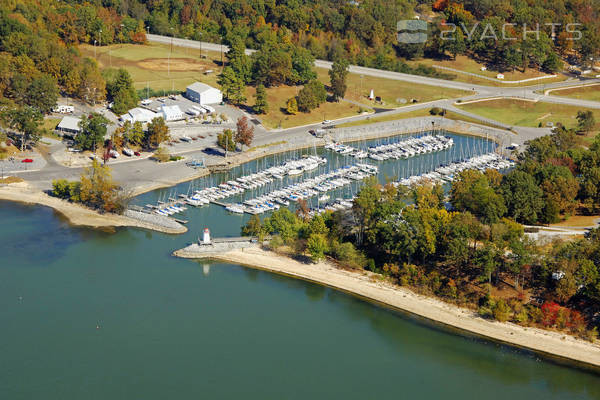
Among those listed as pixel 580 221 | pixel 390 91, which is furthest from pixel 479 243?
pixel 390 91

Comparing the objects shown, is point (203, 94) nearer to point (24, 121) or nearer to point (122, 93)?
point (122, 93)

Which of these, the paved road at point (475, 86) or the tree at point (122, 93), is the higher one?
the paved road at point (475, 86)

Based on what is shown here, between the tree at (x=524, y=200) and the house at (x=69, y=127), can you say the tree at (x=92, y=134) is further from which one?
the tree at (x=524, y=200)

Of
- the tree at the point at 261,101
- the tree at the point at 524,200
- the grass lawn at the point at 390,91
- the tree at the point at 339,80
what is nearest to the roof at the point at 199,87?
the tree at the point at 261,101

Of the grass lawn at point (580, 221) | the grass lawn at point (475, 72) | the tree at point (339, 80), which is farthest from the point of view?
the grass lawn at point (475, 72)

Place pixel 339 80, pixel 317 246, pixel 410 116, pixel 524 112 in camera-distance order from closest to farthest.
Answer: pixel 317 246 → pixel 410 116 → pixel 339 80 → pixel 524 112

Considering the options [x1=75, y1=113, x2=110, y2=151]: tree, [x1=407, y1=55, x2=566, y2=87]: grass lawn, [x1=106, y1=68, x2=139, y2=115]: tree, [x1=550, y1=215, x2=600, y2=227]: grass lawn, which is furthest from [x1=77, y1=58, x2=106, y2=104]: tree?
[x1=550, y1=215, x2=600, y2=227]: grass lawn

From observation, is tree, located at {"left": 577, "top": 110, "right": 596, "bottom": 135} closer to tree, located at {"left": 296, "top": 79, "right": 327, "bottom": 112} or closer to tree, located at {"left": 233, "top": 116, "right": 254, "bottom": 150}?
tree, located at {"left": 296, "top": 79, "right": 327, "bottom": 112}
